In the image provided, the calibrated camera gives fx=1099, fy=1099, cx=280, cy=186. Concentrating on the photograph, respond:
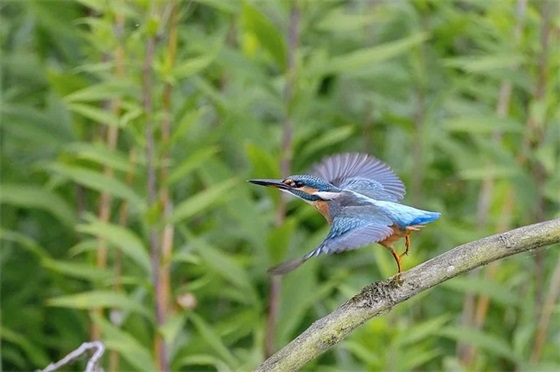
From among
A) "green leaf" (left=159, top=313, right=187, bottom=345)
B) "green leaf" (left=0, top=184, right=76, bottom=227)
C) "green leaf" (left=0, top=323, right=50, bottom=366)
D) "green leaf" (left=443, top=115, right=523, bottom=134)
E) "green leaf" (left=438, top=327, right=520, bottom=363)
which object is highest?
"green leaf" (left=0, top=184, right=76, bottom=227)

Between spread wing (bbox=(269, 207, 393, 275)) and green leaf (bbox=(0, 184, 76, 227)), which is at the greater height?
spread wing (bbox=(269, 207, 393, 275))

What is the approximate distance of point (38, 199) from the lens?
366cm

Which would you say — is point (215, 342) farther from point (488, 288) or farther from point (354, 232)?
point (354, 232)

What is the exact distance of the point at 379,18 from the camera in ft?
14.3

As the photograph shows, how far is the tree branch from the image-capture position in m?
1.45

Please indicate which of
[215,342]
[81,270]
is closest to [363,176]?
[215,342]

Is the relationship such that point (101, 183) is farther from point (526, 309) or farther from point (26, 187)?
point (526, 309)

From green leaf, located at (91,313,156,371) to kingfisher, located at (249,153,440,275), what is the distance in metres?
1.04

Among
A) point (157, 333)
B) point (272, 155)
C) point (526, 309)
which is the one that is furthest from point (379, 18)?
point (157, 333)

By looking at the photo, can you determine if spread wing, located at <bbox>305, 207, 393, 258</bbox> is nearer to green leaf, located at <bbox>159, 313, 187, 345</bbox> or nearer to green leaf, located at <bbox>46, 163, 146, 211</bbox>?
green leaf, located at <bbox>159, 313, 187, 345</bbox>

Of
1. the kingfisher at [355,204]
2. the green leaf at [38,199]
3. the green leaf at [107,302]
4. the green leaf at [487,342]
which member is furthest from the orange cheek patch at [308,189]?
the green leaf at [38,199]

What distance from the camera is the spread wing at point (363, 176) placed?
2.17 metres

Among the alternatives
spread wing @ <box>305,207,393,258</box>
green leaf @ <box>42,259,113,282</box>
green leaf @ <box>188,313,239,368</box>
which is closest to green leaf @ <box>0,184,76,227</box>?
green leaf @ <box>42,259,113,282</box>

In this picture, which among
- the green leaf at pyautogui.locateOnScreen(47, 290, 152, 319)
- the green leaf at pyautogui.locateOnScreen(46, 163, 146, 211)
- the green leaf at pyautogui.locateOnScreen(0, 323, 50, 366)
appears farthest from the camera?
the green leaf at pyautogui.locateOnScreen(0, 323, 50, 366)
